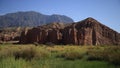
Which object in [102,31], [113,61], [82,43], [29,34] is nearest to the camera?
[113,61]

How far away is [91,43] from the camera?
77125 mm

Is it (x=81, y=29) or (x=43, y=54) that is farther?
(x=81, y=29)

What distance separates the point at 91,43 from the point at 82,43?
138 inches

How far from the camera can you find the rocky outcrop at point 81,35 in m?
76.2

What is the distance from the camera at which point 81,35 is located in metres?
76.0

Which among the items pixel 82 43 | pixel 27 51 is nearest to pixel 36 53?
pixel 27 51

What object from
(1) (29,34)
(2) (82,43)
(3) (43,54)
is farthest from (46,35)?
(3) (43,54)

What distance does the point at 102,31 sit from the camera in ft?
270

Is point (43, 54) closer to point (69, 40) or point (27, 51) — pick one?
point (27, 51)

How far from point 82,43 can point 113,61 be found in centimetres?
5971

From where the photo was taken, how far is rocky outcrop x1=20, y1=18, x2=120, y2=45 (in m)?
76.2

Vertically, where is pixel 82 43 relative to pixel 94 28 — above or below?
below

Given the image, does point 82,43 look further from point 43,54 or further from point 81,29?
point 43,54

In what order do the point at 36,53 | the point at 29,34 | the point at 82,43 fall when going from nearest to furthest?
the point at 36,53
the point at 82,43
the point at 29,34
